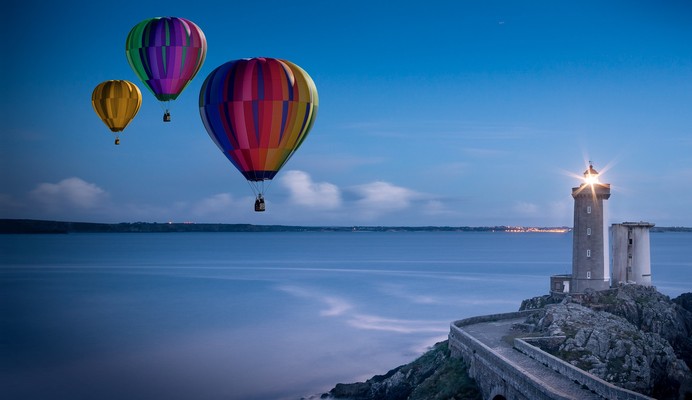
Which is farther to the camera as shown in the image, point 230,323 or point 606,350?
point 230,323

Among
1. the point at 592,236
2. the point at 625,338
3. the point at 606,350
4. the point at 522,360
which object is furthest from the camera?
the point at 592,236

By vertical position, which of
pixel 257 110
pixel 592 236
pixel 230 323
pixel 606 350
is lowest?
pixel 230 323

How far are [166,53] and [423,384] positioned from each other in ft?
78.6

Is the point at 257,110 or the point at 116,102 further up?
the point at 116,102

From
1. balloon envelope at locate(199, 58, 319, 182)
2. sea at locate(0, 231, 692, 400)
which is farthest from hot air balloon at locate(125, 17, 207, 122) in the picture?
sea at locate(0, 231, 692, 400)

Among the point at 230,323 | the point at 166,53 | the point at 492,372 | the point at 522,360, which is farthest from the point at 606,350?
the point at 230,323

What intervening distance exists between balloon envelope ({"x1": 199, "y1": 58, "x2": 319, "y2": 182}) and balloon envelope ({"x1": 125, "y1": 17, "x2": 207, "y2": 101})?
408 inches

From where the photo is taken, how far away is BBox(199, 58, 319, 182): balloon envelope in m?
30.0

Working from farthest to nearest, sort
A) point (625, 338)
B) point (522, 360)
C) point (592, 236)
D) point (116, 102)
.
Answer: point (116, 102) → point (592, 236) → point (625, 338) → point (522, 360)

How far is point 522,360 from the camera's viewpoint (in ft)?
90.5

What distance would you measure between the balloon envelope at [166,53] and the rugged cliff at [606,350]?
20.8m

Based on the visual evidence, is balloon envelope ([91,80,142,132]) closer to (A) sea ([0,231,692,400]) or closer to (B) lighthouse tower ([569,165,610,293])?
(A) sea ([0,231,692,400])

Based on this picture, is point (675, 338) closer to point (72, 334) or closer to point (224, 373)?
point (224, 373)

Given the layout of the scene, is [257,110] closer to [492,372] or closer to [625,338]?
[492,372]
